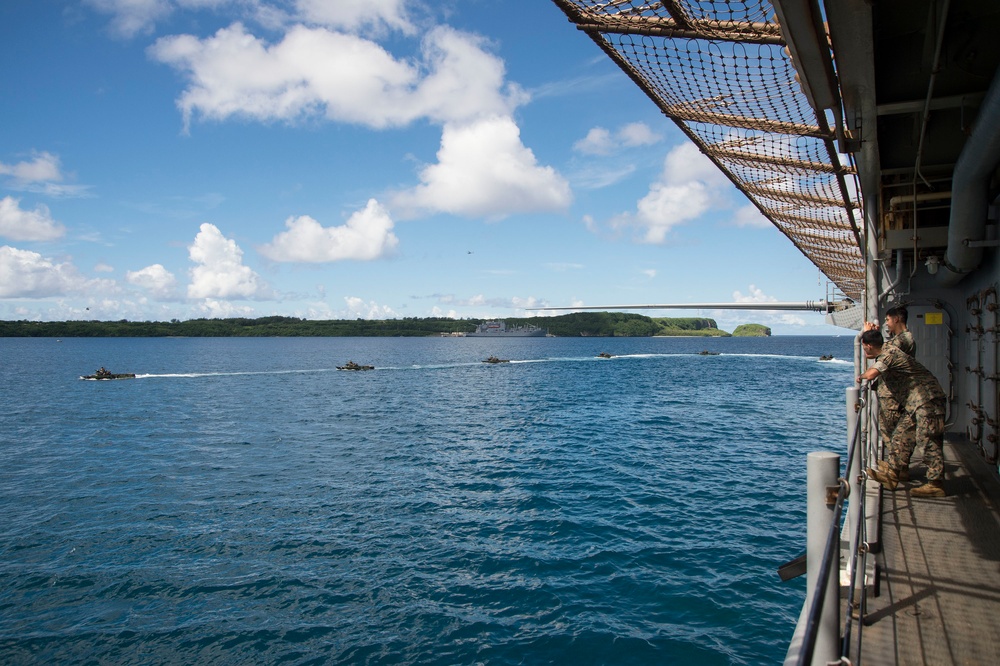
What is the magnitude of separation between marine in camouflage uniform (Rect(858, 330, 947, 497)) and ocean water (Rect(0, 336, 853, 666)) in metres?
4.04

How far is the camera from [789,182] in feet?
37.3

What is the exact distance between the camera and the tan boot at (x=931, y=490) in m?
6.56

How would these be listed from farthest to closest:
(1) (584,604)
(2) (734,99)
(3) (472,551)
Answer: (3) (472,551) < (1) (584,604) < (2) (734,99)

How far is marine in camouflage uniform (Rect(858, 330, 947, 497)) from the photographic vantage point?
6586 mm

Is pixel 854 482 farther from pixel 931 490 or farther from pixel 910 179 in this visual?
pixel 910 179

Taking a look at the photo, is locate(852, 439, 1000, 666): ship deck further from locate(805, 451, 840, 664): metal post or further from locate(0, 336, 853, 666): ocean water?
locate(0, 336, 853, 666): ocean water

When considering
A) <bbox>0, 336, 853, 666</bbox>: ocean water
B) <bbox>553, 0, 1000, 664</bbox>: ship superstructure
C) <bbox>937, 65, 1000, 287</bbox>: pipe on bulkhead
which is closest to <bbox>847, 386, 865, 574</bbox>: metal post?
<bbox>553, 0, 1000, 664</bbox>: ship superstructure

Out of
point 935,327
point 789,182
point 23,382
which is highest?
point 789,182

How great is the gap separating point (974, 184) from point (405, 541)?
41.3ft

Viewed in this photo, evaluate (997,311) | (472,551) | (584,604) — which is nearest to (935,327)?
(997,311)

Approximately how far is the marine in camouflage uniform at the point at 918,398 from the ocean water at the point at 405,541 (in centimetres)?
404

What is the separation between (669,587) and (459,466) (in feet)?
40.8

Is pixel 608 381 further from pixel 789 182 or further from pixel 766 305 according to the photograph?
pixel 789 182

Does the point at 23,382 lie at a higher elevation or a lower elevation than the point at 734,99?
lower
